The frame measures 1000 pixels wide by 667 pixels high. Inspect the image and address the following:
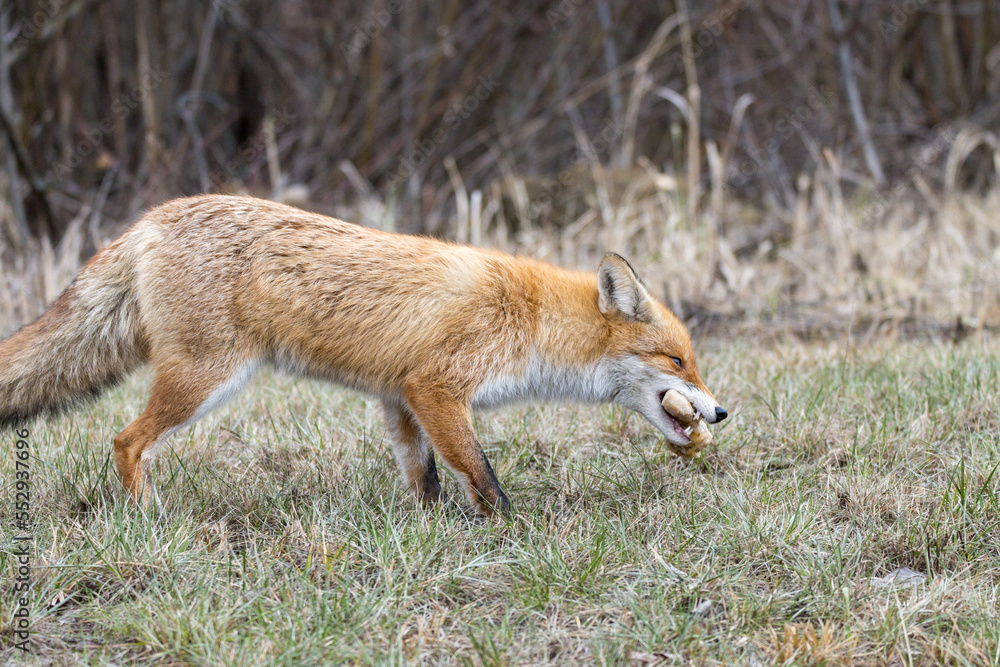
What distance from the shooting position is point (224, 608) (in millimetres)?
2461

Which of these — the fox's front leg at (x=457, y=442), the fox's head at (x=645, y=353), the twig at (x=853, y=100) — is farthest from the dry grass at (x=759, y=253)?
the fox's front leg at (x=457, y=442)

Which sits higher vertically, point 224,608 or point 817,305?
point 224,608

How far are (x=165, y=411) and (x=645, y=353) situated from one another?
183cm

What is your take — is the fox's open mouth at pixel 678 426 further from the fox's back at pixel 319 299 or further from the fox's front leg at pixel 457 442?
the fox's front leg at pixel 457 442

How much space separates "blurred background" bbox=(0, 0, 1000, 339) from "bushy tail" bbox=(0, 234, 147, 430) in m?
3.10

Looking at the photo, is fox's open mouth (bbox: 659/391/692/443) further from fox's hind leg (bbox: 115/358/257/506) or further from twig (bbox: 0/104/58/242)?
twig (bbox: 0/104/58/242)

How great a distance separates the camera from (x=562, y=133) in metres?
11.5

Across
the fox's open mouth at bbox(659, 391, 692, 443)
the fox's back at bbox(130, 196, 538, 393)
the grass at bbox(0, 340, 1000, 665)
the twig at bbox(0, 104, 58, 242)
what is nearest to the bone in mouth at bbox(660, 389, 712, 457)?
the fox's open mouth at bbox(659, 391, 692, 443)

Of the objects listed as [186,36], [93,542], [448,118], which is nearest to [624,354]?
[93,542]

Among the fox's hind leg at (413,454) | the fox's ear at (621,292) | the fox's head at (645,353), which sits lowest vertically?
the fox's hind leg at (413,454)

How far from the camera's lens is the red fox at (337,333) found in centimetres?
318

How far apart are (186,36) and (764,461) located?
8.17 metres

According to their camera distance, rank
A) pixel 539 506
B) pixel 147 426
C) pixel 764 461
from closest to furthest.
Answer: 1. pixel 147 426
2. pixel 539 506
3. pixel 764 461

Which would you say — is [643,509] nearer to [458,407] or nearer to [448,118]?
[458,407]
